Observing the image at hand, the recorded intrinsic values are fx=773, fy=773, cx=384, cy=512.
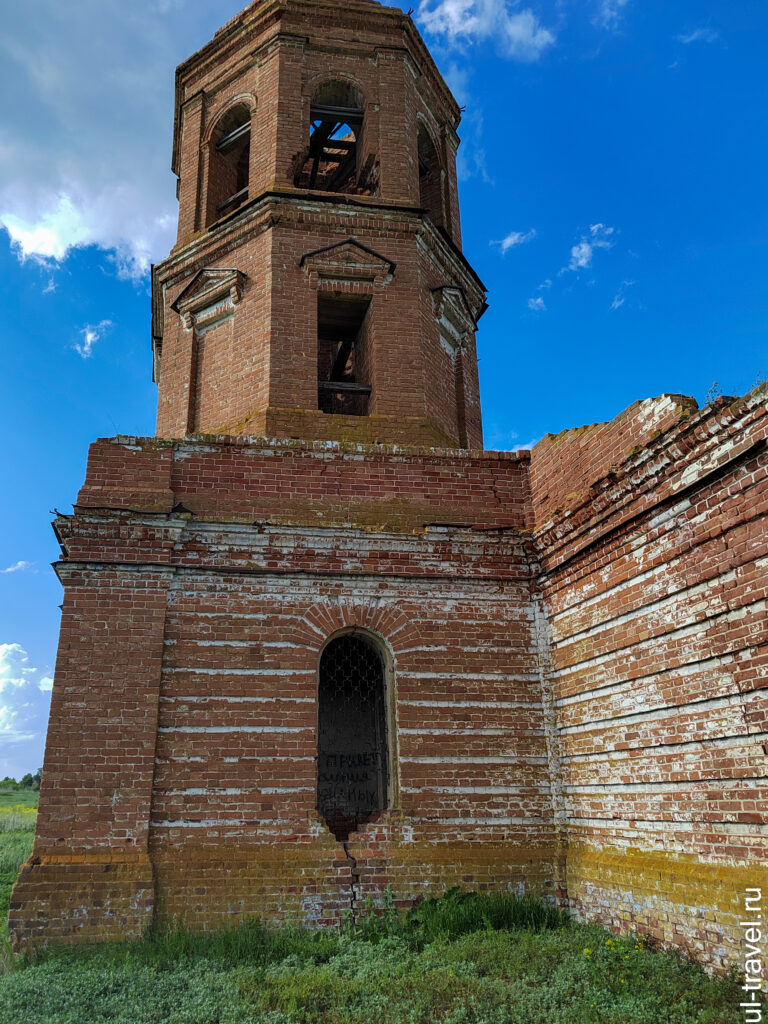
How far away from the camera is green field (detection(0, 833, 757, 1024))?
5102mm

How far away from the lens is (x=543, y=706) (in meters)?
8.18

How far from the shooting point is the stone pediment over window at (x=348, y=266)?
11.1 metres

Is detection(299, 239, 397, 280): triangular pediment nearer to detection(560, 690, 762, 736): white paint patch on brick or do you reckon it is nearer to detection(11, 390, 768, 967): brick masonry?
detection(11, 390, 768, 967): brick masonry

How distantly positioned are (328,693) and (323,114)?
9.30 m

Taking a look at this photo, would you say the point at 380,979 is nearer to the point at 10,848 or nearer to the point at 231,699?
the point at 231,699

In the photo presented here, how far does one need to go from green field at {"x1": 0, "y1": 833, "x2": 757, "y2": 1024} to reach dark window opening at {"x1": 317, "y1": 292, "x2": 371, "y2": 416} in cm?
645

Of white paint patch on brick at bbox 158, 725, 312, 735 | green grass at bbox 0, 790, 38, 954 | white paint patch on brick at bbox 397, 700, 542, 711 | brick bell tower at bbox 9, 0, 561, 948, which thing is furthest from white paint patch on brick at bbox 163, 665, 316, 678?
green grass at bbox 0, 790, 38, 954

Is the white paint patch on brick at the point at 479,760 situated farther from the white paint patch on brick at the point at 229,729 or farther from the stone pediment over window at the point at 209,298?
the stone pediment over window at the point at 209,298

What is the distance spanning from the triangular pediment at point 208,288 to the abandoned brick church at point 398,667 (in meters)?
0.78

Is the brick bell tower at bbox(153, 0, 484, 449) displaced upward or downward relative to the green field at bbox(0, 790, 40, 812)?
upward

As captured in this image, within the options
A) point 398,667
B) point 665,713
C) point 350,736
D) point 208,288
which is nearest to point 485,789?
point 398,667

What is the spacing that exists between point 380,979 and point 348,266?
8.88 metres

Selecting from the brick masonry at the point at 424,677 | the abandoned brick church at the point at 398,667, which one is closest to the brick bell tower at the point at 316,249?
the abandoned brick church at the point at 398,667

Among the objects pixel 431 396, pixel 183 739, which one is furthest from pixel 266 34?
pixel 183 739
